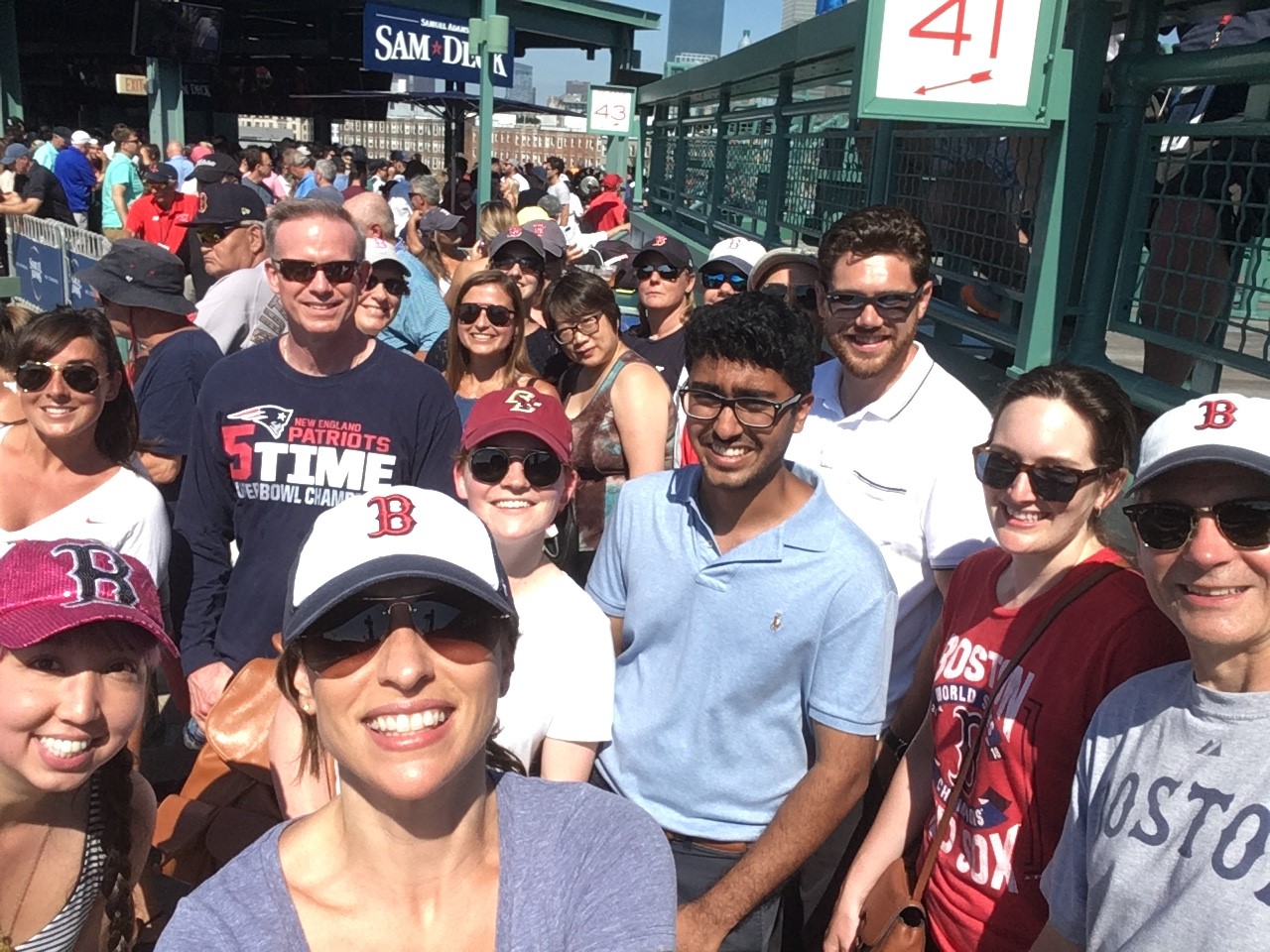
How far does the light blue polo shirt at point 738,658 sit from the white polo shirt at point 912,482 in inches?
16.3

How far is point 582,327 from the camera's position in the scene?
4.23 meters

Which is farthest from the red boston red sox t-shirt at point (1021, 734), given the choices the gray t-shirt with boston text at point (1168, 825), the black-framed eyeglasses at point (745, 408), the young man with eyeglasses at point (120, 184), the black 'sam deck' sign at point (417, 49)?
the black 'sam deck' sign at point (417, 49)

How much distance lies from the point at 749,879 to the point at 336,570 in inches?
49.5

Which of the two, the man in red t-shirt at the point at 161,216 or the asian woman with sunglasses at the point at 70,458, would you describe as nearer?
the asian woman with sunglasses at the point at 70,458

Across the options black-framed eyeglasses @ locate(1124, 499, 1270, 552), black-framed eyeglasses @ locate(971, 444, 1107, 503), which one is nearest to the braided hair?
black-framed eyeglasses @ locate(971, 444, 1107, 503)

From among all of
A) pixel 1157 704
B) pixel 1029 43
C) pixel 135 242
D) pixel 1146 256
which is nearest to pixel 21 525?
pixel 135 242

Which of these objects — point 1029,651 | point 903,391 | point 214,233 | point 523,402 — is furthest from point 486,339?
point 1029,651

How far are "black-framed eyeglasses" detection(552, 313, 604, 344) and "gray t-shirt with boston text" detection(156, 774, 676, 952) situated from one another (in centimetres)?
280

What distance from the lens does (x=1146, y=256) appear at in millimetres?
3383

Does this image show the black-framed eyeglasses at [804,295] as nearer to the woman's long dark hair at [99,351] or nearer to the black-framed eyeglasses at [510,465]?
the black-framed eyeglasses at [510,465]

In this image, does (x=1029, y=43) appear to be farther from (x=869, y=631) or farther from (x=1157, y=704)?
(x=1157, y=704)

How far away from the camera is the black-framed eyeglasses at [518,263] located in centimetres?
599

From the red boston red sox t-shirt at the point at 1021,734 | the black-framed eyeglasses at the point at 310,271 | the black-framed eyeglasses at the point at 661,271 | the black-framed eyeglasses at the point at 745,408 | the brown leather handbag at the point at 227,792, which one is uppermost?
the black-framed eyeglasses at the point at 310,271

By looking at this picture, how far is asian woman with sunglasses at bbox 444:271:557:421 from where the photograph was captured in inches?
174
